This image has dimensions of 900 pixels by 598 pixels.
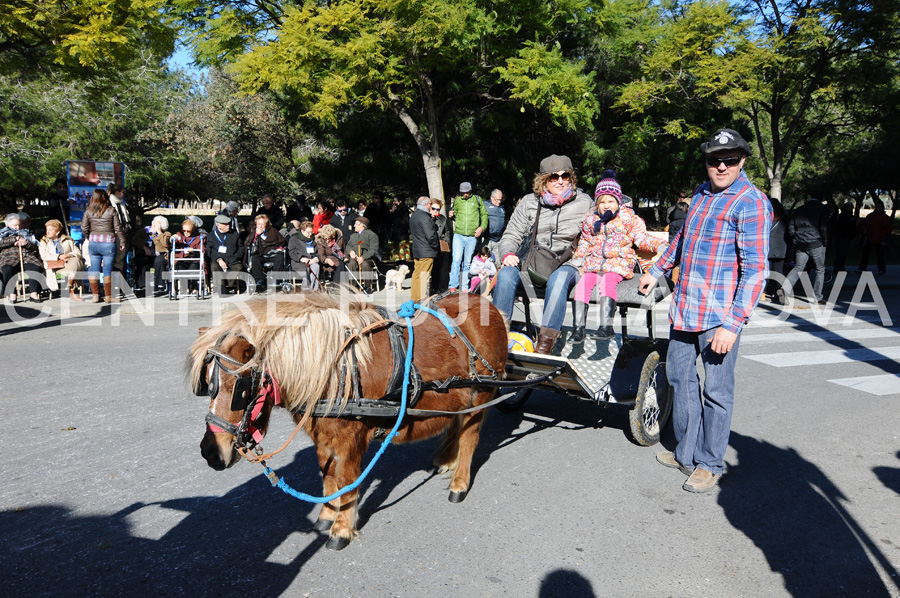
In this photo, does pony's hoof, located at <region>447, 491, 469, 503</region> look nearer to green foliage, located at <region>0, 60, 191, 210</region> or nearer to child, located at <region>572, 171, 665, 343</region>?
child, located at <region>572, 171, 665, 343</region>

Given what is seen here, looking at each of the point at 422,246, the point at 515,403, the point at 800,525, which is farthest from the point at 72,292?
the point at 800,525

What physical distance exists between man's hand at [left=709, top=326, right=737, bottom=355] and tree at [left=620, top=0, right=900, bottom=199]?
13.3 metres

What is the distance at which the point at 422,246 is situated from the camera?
40.7 feet

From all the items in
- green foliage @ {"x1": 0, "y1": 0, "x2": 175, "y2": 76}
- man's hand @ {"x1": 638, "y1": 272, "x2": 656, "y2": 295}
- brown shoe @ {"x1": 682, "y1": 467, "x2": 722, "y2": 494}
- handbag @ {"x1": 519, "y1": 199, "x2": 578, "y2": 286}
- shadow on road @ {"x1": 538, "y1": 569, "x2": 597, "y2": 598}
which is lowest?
shadow on road @ {"x1": 538, "y1": 569, "x2": 597, "y2": 598}

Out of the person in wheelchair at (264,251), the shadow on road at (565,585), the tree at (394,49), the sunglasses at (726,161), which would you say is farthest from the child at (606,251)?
the person in wheelchair at (264,251)

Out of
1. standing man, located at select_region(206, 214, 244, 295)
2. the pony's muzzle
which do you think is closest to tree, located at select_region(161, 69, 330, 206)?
standing man, located at select_region(206, 214, 244, 295)

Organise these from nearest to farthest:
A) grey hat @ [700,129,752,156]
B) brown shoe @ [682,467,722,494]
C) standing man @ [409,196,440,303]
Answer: grey hat @ [700,129,752,156]
brown shoe @ [682,467,722,494]
standing man @ [409,196,440,303]

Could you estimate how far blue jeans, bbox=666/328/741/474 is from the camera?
4.32m

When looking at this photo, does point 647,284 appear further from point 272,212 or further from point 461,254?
point 272,212

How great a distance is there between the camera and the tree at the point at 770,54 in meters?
15.3

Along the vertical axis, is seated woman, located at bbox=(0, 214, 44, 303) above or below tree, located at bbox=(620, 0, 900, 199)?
below

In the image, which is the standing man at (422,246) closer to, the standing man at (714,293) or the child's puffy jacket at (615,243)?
the child's puffy jacket at (615,243)

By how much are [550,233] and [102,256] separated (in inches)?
374

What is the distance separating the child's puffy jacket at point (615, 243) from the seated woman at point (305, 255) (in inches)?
314
